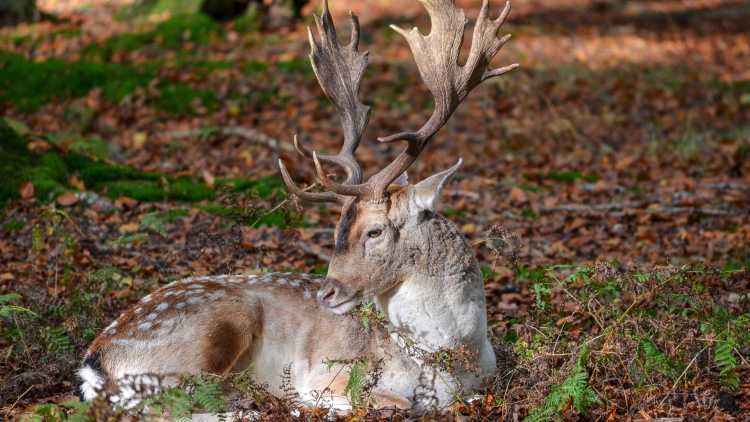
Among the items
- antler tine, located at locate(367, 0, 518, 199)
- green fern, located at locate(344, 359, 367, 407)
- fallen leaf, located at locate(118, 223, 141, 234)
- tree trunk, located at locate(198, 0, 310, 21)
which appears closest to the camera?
green fern, located at locate(344, 359, 367, 407)

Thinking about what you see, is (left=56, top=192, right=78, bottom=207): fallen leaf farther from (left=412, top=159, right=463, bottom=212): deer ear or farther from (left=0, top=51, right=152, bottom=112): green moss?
(left=0, top=51, right=152, bottom=112): green moss

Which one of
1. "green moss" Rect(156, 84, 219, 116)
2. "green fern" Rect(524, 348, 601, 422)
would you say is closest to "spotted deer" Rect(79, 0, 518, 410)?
"green fern" Rect(524, 348, 601, 422)

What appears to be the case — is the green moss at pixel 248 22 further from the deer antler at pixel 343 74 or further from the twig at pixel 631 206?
the deer antler at pixel 343 74

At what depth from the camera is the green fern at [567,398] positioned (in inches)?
172

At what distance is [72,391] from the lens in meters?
5.29

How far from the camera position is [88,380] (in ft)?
16.0

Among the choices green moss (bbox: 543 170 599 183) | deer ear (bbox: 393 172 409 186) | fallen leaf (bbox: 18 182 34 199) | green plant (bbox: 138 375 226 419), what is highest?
deer ear (bbox: 393 172 409 186)

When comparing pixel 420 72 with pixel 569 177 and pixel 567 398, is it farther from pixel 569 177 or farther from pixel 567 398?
pixel 569 177

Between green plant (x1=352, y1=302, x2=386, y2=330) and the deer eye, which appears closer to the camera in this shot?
green plant (x1=352, y1=302, x2=386, y2=330)

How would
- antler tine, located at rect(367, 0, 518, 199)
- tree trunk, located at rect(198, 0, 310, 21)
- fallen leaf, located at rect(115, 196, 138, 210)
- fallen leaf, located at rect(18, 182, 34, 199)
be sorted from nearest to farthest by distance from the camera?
antler tine, located at rect(367, 0, 518, 199) → fallen leaf, located at rect(18, 182, 34, 199) → fallen leaf, located at rect(115, 196, 138, 210) → tree trunk, located at rect(198, 0, 310, 21)

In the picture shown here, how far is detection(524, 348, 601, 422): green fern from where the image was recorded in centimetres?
438

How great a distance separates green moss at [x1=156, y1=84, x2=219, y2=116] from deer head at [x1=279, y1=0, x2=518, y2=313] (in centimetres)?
722

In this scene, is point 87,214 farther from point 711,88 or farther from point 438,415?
point 711,88

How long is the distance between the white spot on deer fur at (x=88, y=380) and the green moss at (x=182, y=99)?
758 centimetres
